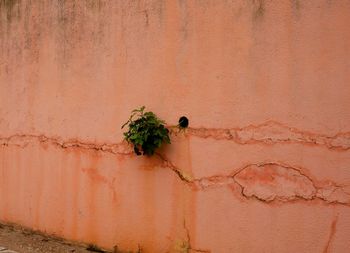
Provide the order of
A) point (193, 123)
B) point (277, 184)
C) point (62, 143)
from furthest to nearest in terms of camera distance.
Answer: point (62, 143) → point (193, 123) → point (277, 184)

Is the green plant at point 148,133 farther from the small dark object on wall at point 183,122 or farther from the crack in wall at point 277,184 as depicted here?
the crack in wall at point 277,184

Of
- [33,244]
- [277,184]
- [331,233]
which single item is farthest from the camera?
[33,244]

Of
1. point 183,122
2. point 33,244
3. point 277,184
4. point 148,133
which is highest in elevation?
point 183,122

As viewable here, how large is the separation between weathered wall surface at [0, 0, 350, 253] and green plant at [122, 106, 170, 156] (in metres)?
0.11

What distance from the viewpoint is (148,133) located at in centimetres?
406

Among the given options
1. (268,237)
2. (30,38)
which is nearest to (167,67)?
(268,237)

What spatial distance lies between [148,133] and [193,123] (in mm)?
412

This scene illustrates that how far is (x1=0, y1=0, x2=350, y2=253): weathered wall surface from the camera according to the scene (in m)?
3.44

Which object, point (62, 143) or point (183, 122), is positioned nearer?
point (183, 122)

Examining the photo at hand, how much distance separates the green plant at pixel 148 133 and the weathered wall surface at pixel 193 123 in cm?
11

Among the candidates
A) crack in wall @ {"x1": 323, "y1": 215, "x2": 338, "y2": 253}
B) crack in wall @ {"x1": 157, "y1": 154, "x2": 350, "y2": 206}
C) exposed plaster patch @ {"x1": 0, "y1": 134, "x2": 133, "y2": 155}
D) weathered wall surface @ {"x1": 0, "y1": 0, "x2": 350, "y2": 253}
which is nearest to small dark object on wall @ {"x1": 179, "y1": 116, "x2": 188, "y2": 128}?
weathered wall surface @ {"x1": 0, "y1": 0, "x2": 350, "y2": 253}

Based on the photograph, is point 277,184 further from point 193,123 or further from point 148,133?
point 148,133

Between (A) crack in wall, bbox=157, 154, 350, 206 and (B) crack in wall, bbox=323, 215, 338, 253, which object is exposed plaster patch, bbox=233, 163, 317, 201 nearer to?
(A) crack in wall, bbox=157, 154, 350, 206

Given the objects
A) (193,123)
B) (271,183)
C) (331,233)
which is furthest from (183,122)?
(331,233)
